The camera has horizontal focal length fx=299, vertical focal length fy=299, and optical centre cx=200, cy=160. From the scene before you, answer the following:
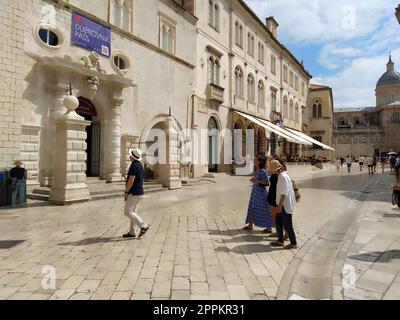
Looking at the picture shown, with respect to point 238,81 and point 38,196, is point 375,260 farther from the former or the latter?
point 238,81

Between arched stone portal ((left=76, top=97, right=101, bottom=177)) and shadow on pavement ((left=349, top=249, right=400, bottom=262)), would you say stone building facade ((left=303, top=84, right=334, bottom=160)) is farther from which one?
shadow on pavement ((left=349, top=249, right=400, bottom=262))

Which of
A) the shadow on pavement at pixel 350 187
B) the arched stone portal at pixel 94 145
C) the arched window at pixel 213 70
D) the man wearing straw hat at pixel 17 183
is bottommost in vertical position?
the shadow on pavement at pixel 350 187

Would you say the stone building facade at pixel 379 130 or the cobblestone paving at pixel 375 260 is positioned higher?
the stone building facade at pixel 379 130

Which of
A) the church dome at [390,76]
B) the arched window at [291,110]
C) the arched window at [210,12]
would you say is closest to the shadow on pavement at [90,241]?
the arched window at [210,12]

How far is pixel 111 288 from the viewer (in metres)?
3.42

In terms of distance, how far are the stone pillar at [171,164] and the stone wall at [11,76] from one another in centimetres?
593

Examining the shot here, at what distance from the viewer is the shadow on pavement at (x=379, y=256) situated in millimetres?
4564

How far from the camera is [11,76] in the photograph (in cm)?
975

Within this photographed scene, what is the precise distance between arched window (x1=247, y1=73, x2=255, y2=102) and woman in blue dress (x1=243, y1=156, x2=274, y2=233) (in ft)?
71.1

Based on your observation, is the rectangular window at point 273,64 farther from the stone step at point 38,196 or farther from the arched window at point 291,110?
the stone step at point 38,196

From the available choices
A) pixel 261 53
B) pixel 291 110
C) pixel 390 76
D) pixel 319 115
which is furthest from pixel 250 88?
pixel 390 76

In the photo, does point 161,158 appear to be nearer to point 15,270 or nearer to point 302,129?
point 15,270

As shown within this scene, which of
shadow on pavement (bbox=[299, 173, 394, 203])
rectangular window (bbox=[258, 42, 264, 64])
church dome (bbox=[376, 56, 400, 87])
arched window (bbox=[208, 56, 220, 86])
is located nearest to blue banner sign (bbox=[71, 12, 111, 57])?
arched window (bbox=[208, 56, 220, 86])
